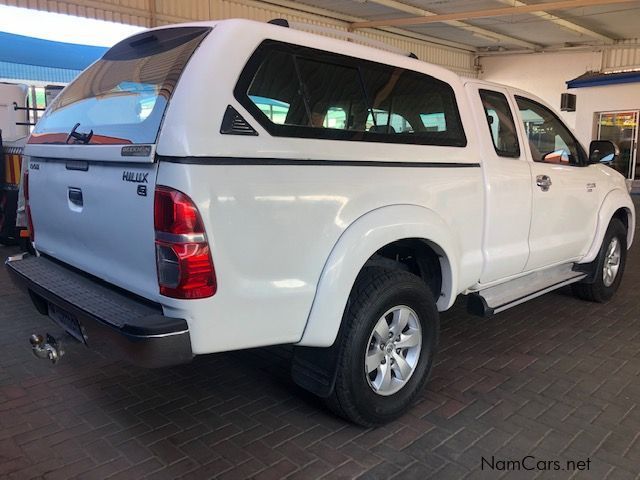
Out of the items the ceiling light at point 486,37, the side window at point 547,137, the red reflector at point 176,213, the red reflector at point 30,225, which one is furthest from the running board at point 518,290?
the ceiling light at point 486,37

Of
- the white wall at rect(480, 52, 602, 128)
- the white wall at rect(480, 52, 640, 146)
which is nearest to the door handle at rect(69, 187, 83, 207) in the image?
the white wall at rect(480, 52, 640, 146)

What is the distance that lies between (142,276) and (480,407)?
2.14 metres

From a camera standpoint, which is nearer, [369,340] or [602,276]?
[369,340]

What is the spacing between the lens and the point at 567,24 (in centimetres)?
1554

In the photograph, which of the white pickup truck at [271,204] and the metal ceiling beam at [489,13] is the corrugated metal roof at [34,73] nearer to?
the metal ceiling beam at [489,13]

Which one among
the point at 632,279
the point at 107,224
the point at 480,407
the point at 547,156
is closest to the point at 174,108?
the point at 107,224

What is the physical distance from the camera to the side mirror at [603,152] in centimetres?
503

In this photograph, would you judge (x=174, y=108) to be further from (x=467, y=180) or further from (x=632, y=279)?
(x=632, y=279)

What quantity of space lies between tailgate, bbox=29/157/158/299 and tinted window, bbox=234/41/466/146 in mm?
633

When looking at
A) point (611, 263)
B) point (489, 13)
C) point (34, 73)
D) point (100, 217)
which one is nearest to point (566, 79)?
point (489, 13)

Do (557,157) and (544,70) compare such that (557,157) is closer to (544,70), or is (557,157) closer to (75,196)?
(75,196)

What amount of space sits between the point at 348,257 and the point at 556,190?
2500mm

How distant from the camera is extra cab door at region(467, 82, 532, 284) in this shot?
12.5ft

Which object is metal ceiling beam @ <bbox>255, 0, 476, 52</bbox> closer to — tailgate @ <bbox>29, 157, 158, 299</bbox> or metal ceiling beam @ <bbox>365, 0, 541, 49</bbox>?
metal ceiling beam @ <bbox>365, 0, 541, 49</bbox>
